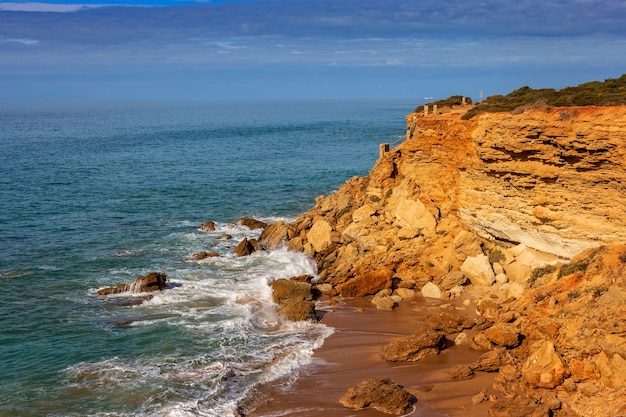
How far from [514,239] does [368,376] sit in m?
10.3

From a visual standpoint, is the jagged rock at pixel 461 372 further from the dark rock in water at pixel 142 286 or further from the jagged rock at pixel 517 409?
the dark rock in water at pixel 142 286

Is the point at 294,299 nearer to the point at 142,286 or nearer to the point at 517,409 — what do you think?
the point at 142,286

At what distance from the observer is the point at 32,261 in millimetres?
31766

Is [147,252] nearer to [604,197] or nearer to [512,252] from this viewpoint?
[512,252]

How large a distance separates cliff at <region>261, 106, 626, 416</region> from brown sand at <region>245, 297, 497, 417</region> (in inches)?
39.9

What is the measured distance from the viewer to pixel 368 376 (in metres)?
19.2

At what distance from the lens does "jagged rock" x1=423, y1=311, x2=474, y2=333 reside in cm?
2167

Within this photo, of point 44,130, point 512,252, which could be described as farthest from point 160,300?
point 44,130

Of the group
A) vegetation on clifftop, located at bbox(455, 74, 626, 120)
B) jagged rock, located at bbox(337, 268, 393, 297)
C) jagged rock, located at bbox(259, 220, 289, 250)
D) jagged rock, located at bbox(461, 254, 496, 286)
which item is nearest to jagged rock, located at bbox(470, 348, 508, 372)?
jagged rock, located at bbox(461, 254, 496, 286)

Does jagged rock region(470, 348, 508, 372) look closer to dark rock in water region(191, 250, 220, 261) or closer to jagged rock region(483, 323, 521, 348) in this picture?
jagged rock region(483, 323, 521, 348)

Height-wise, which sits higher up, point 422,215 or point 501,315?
point 422,215

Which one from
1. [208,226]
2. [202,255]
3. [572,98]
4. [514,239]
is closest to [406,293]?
[514,239]

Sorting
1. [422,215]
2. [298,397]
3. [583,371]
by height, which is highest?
[422,215]

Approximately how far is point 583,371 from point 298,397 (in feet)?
26.1
